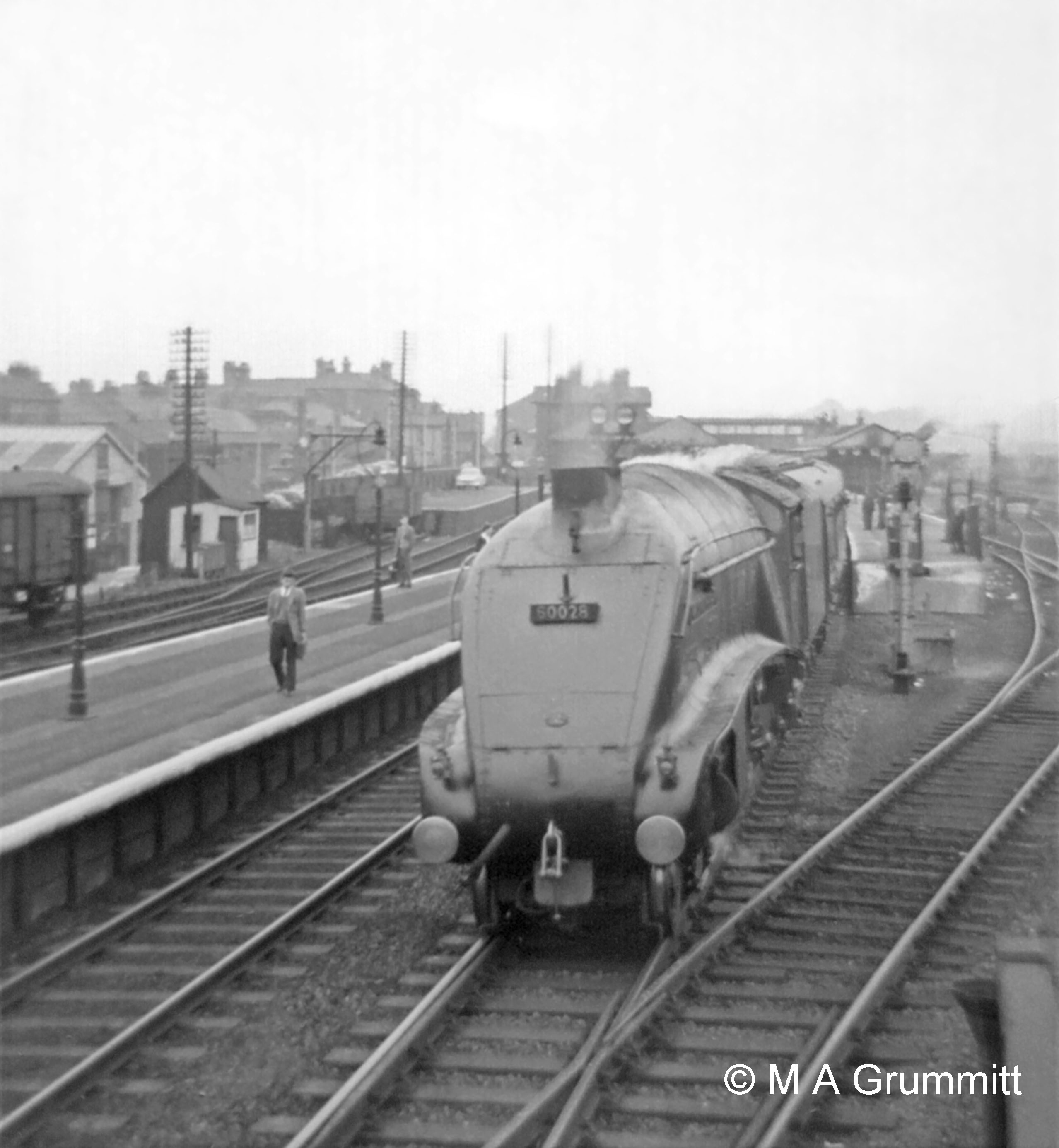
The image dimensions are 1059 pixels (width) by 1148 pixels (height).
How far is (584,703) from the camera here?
27.7ft

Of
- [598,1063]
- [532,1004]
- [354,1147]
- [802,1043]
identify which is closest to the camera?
[354,1147]

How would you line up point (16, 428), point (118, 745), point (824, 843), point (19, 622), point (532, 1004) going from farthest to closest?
point (16, 428), point (19, 622), point (118, 745), point (824, 843), point (532, 1004)

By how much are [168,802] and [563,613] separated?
5075mm

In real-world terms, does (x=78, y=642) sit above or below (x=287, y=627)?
below

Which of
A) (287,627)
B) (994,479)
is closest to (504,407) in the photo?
(994,479)

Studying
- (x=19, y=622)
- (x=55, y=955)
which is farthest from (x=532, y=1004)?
(x=19, y=622)

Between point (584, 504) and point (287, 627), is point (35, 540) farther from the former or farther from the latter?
point (584, 504)

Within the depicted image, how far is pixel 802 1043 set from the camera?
289 inches

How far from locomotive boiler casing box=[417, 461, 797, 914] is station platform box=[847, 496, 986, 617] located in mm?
12206

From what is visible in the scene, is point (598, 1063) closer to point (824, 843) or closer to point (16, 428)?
point (824, 843)

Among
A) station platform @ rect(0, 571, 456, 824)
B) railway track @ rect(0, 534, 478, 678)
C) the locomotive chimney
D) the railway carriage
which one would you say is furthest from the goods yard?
the railway carriage

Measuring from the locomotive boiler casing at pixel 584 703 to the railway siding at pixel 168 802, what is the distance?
131 inches

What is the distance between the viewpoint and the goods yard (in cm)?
663

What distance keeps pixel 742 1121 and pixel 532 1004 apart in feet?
5.84
